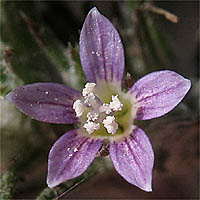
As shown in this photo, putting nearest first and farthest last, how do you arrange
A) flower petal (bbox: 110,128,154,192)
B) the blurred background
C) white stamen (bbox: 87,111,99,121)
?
flower petal (bbox: 110,128,154,192) < white stamen (bbox: 87,111,99,121) < the blurred background

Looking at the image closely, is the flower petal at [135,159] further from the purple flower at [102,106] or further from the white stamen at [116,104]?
the white stamen at [116,104]

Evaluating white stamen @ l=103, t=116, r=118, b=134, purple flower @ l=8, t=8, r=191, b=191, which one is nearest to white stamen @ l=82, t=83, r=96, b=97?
purple flower @ l=8, t=8, r=191, b=191

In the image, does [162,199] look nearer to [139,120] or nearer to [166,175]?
[166,175]

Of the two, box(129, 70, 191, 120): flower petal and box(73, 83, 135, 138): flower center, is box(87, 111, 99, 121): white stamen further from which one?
box(129, 70, 191, 120): flower petal

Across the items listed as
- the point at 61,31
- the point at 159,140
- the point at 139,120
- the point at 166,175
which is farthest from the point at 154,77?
the point at 61,31

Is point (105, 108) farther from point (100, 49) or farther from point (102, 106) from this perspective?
point (100, 49)
